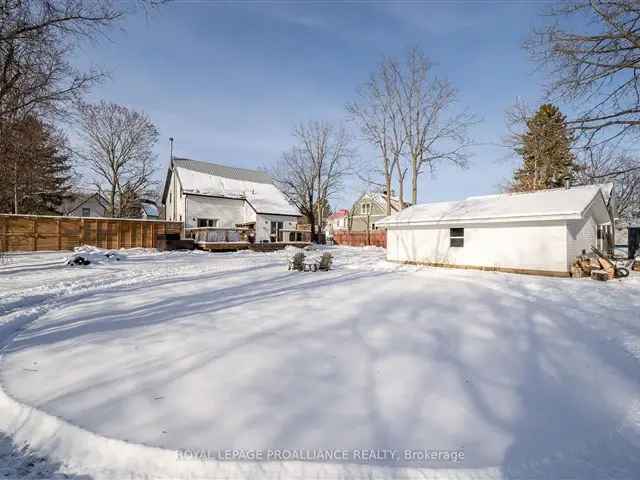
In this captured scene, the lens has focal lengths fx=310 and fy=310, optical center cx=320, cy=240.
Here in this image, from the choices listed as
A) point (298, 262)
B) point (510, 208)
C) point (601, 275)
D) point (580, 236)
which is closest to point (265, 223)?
point (298, 262)

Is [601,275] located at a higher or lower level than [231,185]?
lower

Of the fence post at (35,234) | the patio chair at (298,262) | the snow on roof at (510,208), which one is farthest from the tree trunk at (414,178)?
the fence post at (35,234)

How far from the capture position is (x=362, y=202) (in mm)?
44875

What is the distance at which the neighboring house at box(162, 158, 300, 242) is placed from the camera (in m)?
25.1

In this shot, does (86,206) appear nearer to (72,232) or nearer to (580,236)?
(72,232)

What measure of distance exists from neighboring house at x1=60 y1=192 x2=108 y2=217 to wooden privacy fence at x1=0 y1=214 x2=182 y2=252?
1902 cm

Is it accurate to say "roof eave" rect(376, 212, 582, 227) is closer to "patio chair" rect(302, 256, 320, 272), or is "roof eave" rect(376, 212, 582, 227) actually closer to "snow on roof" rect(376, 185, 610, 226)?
"snow on roof" rect(376, 185, 610, 226)

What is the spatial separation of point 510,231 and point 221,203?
2149 cm

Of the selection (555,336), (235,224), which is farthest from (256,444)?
(235,224)

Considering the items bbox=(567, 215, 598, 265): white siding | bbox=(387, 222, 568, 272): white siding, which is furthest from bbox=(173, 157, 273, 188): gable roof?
bbox=(567, 215, 598, 265): white siding

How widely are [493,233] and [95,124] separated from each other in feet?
105

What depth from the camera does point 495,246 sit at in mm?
12656

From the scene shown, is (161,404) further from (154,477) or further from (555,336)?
(555,336)

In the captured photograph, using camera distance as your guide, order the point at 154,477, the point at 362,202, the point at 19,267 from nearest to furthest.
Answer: the point at 154,477 → the point at 19,267 → the point at 362,202
